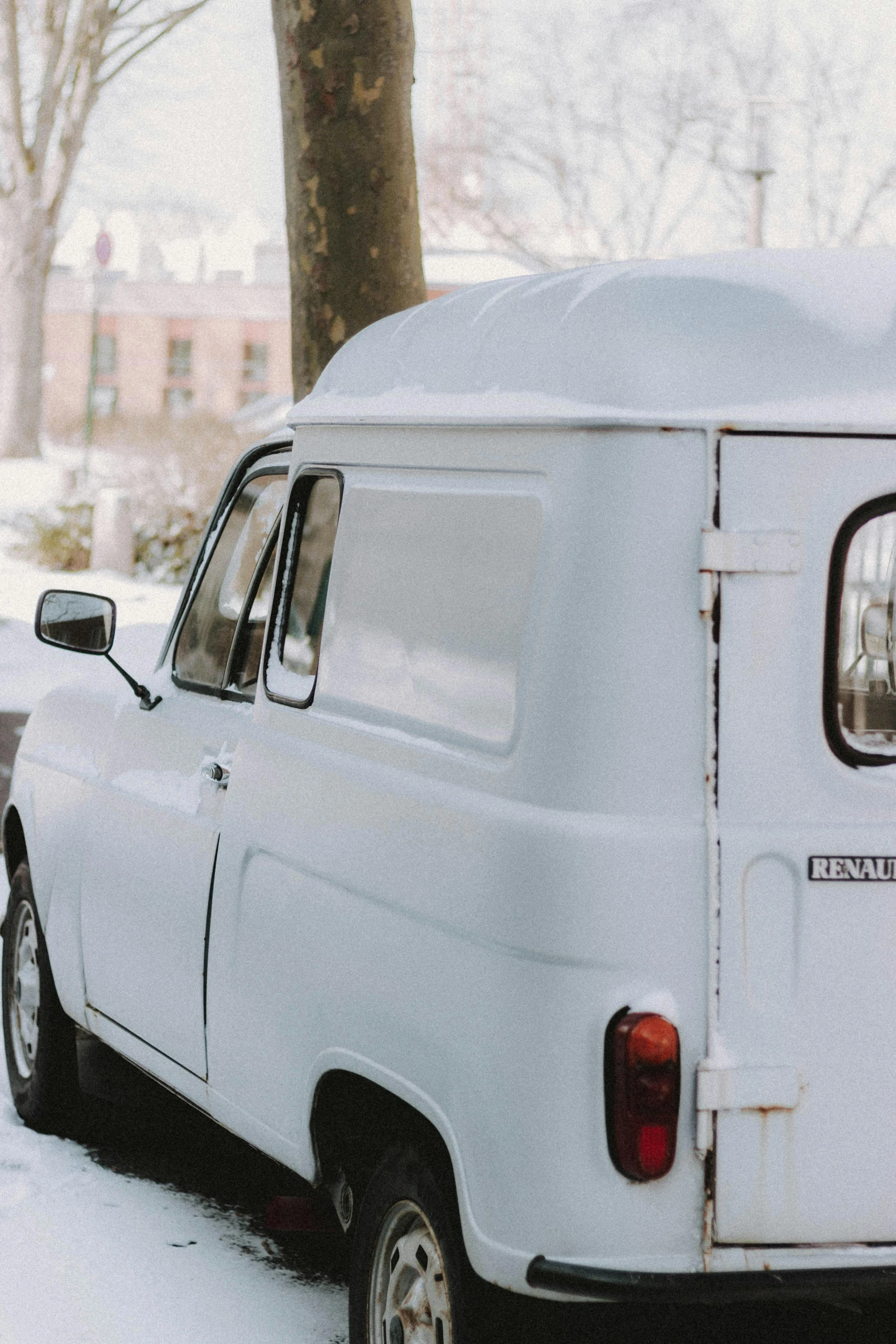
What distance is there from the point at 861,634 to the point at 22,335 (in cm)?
3661

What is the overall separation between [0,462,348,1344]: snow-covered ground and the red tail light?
A: 152 centimetres

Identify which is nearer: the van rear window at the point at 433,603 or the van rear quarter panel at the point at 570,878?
the van rear quarter panel at the point at 570,878

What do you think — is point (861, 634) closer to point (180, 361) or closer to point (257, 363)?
→ point (257, 363)

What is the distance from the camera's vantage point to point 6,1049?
19.0ft

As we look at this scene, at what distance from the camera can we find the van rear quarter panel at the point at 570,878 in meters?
2.93

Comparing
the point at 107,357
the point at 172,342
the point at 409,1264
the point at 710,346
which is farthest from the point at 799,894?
the point at 107,357

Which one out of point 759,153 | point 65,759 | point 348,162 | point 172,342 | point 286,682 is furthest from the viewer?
point 172,342

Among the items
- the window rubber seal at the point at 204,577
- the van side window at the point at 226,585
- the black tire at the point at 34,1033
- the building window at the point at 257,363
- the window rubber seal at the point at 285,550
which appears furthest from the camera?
the building window at the point at 257,363

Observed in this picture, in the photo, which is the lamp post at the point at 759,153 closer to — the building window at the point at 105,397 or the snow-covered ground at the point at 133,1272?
the snow-covered ground at the point at 133,1272

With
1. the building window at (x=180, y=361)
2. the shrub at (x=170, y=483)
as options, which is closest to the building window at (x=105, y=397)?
the building window at (x=180, y=361)

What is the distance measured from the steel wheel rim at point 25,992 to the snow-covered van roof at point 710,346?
2885 millimetres

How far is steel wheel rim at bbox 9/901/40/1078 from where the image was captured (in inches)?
219

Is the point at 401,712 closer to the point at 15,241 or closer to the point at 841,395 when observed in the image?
the point at 841,395

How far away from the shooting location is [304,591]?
409 cm
